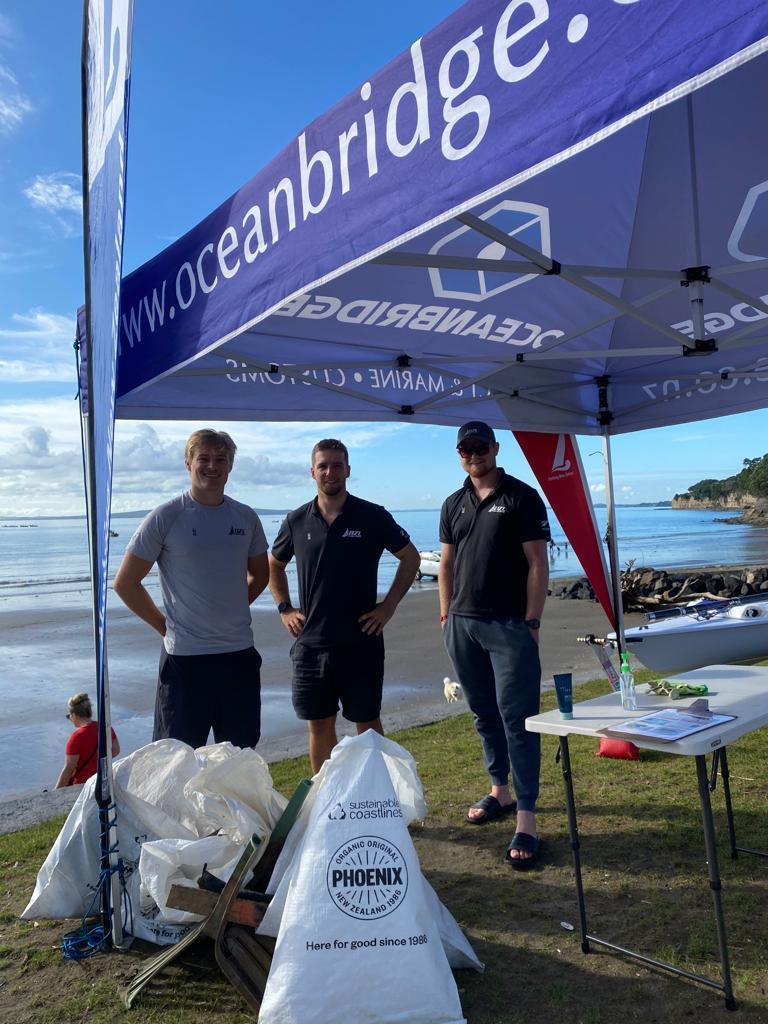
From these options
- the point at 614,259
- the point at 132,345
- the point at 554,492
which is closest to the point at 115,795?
the point at 132,345

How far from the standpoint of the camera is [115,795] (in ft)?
9.23

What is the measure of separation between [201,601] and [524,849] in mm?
1743

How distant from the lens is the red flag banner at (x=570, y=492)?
18.0 ft

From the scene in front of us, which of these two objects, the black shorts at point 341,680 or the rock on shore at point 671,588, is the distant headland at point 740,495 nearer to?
the rock on shore at point 671,588

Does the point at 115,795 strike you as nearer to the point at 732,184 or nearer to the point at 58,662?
the point at 732,184

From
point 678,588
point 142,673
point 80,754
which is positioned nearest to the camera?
point 80,754

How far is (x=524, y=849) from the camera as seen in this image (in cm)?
333

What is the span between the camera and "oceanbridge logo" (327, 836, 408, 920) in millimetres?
2164

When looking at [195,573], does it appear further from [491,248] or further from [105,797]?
[491,248]

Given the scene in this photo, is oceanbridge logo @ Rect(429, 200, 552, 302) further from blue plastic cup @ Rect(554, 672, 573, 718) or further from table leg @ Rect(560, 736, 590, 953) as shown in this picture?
table leg @ Rect(560, 736, 590, 953)

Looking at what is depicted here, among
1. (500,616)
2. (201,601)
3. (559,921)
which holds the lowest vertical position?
(559,921)

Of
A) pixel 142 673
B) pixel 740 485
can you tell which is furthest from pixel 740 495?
pixel 142 673

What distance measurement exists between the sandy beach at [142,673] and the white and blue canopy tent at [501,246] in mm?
2814

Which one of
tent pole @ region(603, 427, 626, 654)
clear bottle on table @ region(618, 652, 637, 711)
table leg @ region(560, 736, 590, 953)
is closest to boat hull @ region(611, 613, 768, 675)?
tent pole @ region(603, 427, 626, 654)
